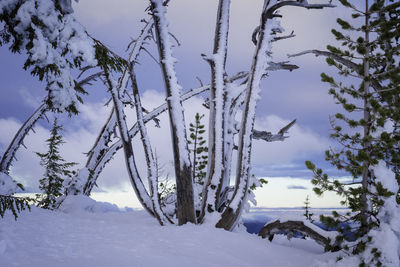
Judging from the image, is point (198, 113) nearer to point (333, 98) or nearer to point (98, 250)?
point (333, 98)

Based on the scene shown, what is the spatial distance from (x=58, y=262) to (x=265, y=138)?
704cm

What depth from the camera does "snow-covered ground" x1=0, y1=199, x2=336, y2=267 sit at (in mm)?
3989

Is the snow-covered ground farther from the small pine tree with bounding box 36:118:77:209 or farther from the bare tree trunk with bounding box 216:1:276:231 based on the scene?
the small pine tree with bounding box 36:118:77:209

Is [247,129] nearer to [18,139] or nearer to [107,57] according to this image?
[107,57]

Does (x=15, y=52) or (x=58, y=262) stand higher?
(x=15, y=52)

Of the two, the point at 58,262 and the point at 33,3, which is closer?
the point at 58,262

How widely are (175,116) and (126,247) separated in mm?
3054

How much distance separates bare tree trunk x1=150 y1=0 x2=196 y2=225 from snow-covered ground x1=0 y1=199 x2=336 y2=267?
2.15 feet

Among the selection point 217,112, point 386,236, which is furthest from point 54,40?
point 386,236

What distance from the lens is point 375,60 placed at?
778cm

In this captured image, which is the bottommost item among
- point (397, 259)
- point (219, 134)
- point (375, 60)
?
point (397, 259)

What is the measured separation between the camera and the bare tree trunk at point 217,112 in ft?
25.5

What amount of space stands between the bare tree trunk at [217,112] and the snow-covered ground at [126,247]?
1.23 meters

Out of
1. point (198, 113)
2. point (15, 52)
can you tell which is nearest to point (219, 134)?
point (15, 52)
